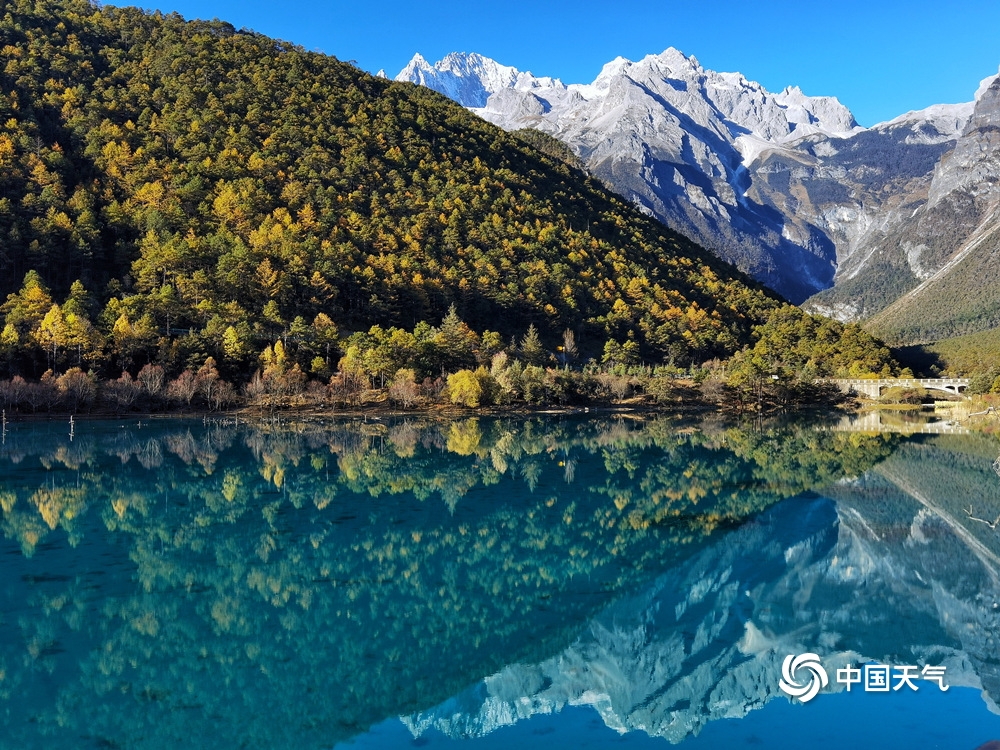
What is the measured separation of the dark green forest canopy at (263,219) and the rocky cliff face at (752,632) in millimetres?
61677

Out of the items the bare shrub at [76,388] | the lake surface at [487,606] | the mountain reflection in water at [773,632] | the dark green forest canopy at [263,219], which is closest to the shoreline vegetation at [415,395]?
the bare shrub at [76,388]

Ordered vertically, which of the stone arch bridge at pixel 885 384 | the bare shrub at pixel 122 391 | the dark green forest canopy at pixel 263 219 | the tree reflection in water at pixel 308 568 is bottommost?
the tree reflection in water at pixel 308 568

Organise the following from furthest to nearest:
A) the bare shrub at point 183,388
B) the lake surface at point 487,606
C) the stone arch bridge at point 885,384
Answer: the stone arch bridge at point 885,384
the bare shrub at point 183,388
the lake surface at point 487,606

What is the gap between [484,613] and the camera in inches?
745

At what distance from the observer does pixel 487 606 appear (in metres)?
19.4

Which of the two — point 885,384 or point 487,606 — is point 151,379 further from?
point 885,384

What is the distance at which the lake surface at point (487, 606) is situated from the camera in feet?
45.3

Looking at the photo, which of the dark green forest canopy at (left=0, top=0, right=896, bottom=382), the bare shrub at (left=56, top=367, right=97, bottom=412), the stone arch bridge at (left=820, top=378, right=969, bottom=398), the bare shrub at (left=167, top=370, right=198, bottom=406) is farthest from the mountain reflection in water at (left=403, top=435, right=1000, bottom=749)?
the stone arch bridge at (left=820, top=378, right=969, bottom=398)

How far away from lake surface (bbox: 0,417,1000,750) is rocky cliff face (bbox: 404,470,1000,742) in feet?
0.26

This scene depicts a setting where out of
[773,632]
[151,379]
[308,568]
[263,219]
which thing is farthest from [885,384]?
[308,568]

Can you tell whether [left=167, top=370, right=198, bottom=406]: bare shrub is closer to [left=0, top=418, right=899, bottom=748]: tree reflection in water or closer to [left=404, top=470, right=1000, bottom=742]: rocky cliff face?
[left=0, top=418, right=899, bottom=748]: tree reflection in water

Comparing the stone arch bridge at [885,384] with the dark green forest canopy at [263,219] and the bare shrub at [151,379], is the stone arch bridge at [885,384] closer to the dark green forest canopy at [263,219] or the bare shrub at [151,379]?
the dark green forest canopy at [263,219]

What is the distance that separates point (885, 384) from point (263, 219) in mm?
78697

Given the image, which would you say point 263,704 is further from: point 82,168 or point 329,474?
point 82,168
